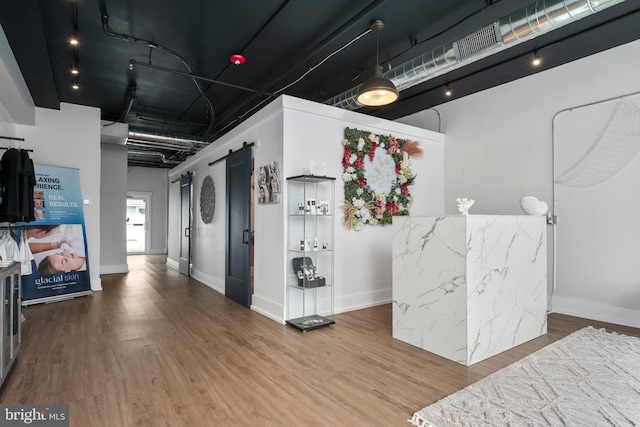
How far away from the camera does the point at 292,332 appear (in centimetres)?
385

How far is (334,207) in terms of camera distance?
4.69 m

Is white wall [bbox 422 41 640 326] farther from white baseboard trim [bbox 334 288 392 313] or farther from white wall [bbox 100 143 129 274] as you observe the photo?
white wall [bbox 100 143 129 274]

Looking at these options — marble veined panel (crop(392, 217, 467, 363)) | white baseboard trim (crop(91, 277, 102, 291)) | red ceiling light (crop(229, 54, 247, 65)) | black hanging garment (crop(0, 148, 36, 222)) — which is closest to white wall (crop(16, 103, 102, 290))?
white baseboard trim (crop(91, 277, 102, 291))

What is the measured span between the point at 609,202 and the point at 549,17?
8.51 feet

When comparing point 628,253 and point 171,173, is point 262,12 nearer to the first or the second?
point 628,253

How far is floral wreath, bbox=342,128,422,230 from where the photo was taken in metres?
4.81

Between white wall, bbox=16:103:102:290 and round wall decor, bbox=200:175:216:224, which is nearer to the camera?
white wall, bbox=16:103:102:290

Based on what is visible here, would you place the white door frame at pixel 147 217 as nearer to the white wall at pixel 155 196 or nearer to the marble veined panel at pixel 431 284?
the white wall at pixel 155 196

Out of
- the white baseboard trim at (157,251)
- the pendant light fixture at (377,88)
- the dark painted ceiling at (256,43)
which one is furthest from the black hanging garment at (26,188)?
the white baseboard trim at (157,251)

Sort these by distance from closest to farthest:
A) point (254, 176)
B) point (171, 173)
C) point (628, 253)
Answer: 1. point (628, 253)
2. point (254, 176)
3. point (171, 173)

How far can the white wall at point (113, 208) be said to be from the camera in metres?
7.97

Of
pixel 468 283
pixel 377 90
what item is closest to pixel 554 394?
pixel 468 283

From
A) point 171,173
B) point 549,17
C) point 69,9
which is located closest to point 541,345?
point 549,17

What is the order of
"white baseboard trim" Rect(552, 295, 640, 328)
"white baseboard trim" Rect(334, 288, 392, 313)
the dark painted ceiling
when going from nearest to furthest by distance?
the dark painted ceiling → "white baseboard trim" Rect(552, 295, 640, 328) → "white baseboard trim" Rect(334, 288, 392, 313)
